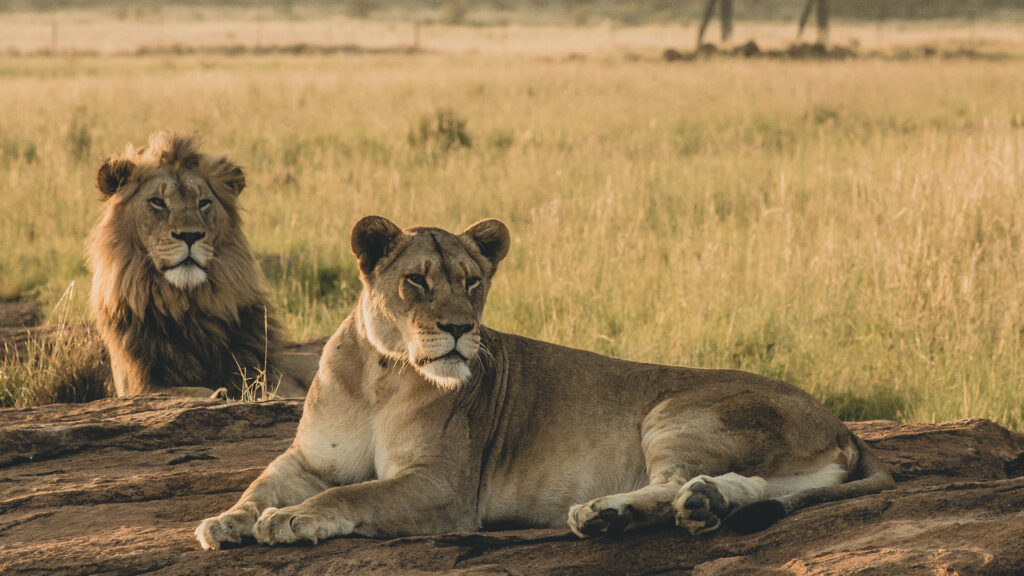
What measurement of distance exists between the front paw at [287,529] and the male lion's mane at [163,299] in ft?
9.41

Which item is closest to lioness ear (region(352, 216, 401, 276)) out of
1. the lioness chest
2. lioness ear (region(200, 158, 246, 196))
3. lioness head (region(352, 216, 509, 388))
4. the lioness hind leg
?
lioness head (region(352, 216, 509, 388))

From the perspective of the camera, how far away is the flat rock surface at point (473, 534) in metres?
3.12

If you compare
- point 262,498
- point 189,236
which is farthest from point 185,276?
point 262,498

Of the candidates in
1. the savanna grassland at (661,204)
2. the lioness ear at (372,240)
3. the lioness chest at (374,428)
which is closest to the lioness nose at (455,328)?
the lioness chest at (374,428)

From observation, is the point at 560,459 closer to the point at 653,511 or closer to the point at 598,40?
the point at 653,511

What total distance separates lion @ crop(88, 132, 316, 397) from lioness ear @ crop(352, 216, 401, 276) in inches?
95.6

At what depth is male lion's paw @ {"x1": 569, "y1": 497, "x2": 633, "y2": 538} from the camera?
338cm

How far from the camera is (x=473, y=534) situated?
3.58m

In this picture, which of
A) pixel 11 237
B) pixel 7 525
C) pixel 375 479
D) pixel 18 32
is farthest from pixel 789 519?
pixel 18 32

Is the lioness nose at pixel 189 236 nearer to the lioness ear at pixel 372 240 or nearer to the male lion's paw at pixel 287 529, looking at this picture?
the lioness ear at pixel 372 240

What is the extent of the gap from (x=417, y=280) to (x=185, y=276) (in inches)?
109

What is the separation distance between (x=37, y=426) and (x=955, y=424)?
4.11 m

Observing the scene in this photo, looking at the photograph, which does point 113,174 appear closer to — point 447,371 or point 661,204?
point 447,371

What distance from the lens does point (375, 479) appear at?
4.03 m
